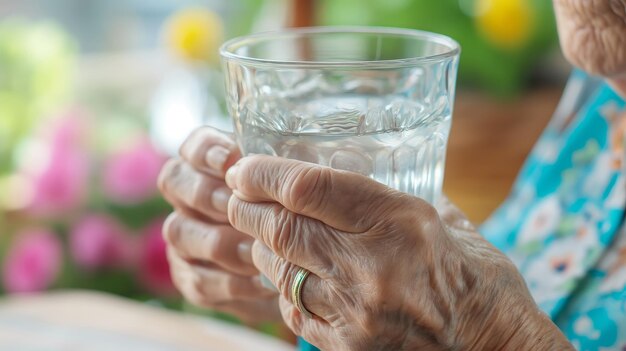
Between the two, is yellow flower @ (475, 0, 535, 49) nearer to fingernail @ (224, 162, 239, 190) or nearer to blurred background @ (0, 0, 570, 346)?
blurred background @ (0, 0, 570, 346)

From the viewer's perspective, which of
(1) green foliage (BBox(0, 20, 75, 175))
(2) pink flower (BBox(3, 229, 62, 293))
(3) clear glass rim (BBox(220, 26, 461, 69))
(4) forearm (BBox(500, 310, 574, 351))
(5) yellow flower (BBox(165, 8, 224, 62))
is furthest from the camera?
(5) yellow flower (BBox(165, 8, 224, 62))

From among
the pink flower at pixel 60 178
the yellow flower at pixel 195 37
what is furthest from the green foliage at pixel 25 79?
the yellow flower at pixel 195 37

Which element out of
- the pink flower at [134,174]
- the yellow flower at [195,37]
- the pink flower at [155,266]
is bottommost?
the pink flower at [155,266]

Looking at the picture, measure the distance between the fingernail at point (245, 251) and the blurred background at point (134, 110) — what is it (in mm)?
770

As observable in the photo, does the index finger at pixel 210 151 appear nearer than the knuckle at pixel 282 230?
No

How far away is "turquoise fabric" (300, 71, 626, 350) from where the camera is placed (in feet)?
2.51

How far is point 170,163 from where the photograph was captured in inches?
29.2

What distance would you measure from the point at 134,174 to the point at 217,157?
890mm

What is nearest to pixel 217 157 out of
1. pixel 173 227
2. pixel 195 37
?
pixel 173 227

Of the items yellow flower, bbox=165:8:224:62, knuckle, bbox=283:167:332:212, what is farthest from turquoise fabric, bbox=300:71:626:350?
yellow flower, bbox=165:8:224:62

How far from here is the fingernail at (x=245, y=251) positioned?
709mm

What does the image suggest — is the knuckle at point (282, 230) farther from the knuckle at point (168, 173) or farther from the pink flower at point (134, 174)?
the pink flower at point (134, 174)

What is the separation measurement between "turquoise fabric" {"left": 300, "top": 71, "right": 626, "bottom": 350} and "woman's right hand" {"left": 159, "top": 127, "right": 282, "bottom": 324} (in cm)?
12

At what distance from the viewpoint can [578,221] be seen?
882 mm
